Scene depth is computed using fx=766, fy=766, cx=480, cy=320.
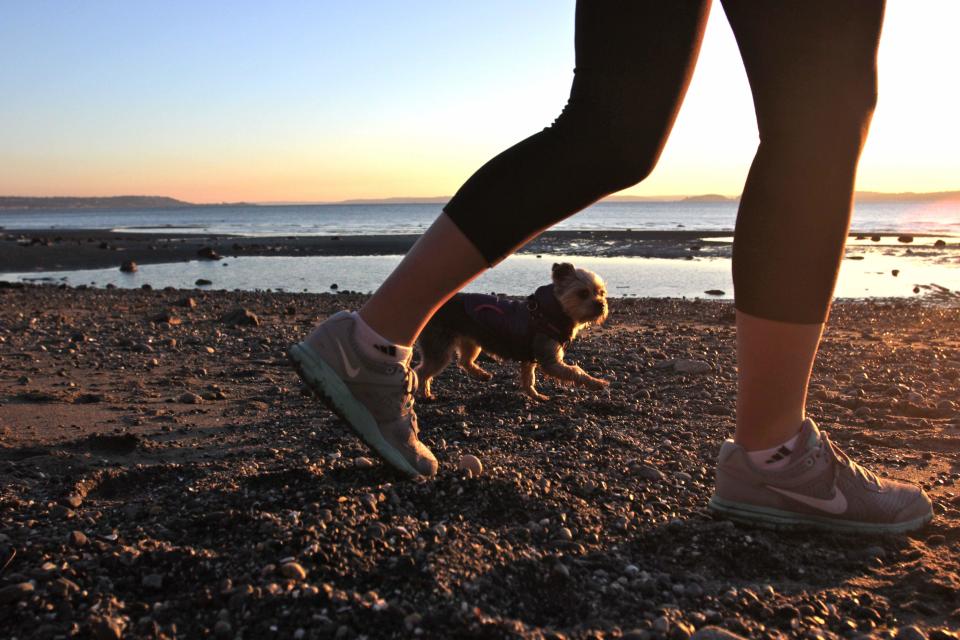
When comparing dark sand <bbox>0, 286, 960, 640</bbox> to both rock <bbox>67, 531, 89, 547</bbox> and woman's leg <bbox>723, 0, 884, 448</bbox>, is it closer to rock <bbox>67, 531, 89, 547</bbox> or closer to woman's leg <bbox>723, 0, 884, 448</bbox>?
rock <bbox>67, 531, 89, 547</bbox>

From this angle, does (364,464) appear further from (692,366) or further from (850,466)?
(692,366)

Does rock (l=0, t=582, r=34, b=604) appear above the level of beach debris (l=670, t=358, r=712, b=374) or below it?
above

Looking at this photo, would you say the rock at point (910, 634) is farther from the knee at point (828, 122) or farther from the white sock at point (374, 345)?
the white sock at point (374, 345)

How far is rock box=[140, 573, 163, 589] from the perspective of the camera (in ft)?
6.06

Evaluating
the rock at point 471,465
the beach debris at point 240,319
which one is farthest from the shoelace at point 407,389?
the beach debris at point 240,319

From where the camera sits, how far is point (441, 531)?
7.08 ft

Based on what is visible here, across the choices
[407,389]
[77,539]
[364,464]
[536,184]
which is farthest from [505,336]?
[77,539]

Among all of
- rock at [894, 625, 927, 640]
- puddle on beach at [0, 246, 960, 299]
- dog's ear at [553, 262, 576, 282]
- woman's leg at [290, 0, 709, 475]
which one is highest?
woman's leg at [290, 0, 709, 475]

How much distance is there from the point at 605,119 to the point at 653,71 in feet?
0.66

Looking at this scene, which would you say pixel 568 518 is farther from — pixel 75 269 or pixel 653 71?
pixel 75 269

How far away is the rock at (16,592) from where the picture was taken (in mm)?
1719

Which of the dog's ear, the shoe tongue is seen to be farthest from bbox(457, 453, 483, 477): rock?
the dog's ear

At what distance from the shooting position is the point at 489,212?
233 centimetres

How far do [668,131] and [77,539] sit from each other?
6.80 ft
